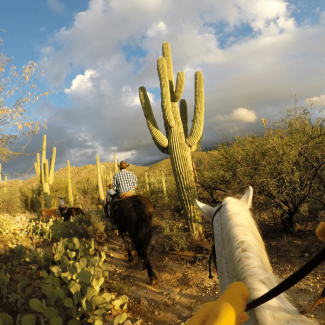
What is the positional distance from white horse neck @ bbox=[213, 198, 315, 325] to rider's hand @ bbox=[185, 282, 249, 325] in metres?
0.07

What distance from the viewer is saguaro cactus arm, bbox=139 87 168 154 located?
6.93 m

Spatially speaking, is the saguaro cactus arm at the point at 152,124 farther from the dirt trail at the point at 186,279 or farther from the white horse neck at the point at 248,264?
the white horse neck at the point at 248,264

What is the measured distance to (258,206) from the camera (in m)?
5.14

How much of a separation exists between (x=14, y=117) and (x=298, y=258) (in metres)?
6.72

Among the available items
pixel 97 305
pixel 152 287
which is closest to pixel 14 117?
pixel 97 305

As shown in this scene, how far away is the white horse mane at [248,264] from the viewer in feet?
2.38

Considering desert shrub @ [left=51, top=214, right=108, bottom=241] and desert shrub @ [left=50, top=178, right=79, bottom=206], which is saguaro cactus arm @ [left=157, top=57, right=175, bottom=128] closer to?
desert shrub @ [left=51, top=214, right=108, bottom=241]

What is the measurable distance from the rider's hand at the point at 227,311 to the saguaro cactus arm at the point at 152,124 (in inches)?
246

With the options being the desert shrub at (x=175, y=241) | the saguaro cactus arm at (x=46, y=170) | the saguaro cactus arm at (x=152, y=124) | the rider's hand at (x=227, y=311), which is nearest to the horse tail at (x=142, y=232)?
the desert shrub at (x=175, y=241)

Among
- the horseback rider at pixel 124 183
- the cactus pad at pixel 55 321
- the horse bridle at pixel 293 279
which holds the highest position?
Result: the horseback rider at pixel 124 183

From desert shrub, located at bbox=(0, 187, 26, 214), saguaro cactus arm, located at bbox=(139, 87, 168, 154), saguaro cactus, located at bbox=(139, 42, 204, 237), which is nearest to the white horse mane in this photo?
saguaro cactus, located at bbox=(139, 42, 204, 237)

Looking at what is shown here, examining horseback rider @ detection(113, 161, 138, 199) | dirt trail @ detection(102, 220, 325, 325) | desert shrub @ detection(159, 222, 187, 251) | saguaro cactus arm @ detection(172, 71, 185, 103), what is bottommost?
dirt trail @ detection(102, 220, 325, 325)

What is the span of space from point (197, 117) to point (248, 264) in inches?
256

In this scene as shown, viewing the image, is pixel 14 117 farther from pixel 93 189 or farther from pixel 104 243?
pixel 93 189
